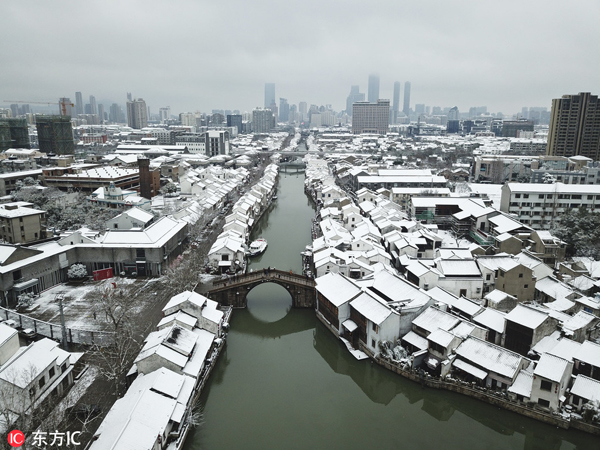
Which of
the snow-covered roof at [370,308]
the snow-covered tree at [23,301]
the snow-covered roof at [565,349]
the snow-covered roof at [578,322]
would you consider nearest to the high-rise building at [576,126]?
the snow-covered roof at [578,322]

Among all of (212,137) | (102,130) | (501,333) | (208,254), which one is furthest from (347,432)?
(102,130)

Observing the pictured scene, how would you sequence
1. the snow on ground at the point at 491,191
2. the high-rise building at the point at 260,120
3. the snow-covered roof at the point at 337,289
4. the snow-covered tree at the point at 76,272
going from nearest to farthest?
the snow-covered roof at the point at 337,289, the snow-covered tree at the point at 76,272, the snow on ground at the point at 491,191, the high-rise building at the point at 260,120

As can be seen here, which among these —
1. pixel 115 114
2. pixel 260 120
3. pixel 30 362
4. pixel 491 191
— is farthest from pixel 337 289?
pixel 115 114

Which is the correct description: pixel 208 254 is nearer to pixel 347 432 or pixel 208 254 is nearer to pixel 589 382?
pixel 347 432

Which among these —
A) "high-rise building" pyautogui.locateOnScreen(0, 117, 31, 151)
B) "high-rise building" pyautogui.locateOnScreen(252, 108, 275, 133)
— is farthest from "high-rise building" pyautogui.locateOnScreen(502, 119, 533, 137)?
"high-rise building" pyautogui.locateOnScreen(0, 117, 31, 151)

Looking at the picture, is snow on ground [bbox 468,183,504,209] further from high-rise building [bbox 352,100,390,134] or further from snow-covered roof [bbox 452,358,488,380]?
high-rise building [bbox 352,100,390,134]

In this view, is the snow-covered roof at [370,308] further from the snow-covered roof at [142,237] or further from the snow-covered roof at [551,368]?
the snow-covered roof at [142,237]
